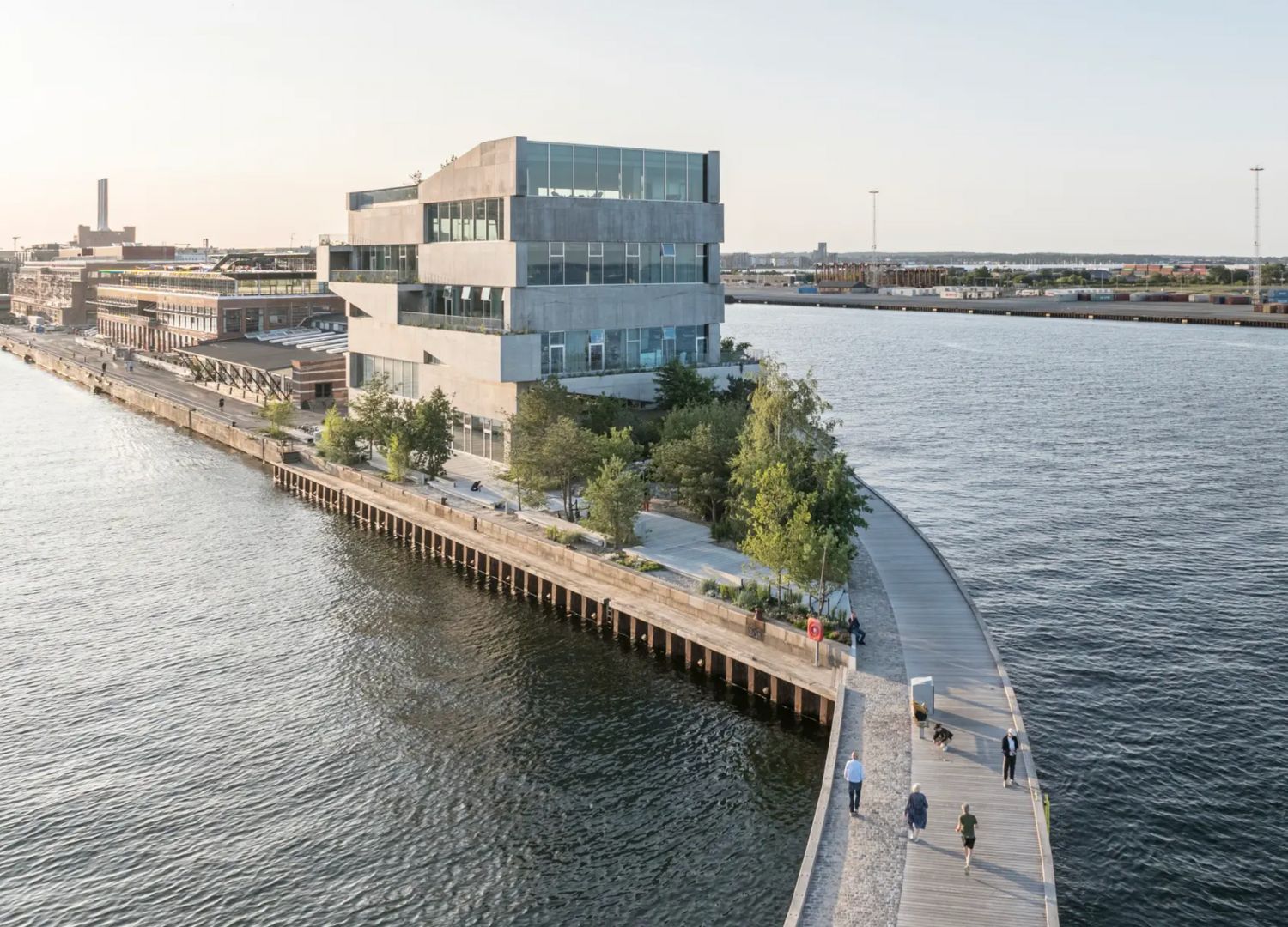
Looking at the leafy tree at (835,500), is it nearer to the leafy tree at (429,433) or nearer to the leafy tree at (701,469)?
the leafy tree at (701,469)

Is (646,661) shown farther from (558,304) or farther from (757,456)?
(558,304)

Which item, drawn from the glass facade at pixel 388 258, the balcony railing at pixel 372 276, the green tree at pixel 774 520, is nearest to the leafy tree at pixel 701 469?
the green tree at pixel 774 520

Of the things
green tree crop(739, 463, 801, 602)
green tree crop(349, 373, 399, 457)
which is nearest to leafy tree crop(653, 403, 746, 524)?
green tree crop(739, 463, 801, 602)

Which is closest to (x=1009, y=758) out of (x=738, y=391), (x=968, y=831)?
(x=968, y=831)

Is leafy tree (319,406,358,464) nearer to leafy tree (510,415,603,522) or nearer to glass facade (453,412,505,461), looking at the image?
glass facade (453,412,505,461)

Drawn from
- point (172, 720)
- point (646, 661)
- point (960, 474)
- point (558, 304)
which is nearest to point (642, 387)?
point (558, 304)

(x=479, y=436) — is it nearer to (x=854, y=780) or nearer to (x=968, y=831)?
(x=854, y=780)
